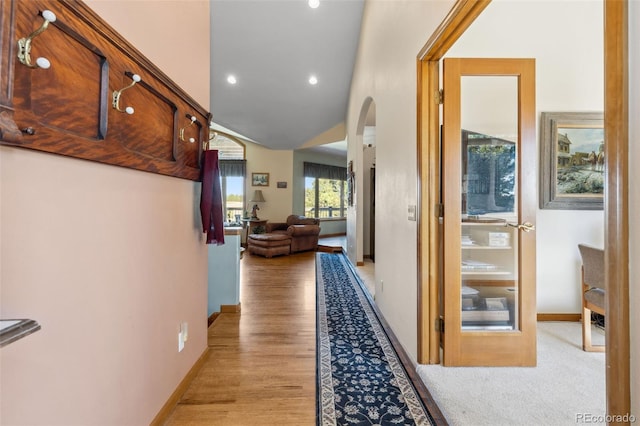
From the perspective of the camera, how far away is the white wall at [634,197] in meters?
0.70

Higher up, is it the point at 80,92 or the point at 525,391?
the point at 80,92

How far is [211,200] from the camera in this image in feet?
6.16

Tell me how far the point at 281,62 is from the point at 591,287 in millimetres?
5231

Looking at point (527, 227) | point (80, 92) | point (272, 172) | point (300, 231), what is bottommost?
point (300, 231)

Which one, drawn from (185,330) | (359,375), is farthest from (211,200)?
(359,375)

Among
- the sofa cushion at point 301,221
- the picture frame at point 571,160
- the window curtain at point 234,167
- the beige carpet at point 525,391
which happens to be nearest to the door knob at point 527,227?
the beige carpet at point 525,391

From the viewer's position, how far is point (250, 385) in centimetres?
181

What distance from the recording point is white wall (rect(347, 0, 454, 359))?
2.04 m

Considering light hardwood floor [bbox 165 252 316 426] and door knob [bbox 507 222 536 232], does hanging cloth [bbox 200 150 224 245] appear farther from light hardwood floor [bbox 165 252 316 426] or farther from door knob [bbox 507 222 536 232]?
door knob [bbox 507 222 536 232]

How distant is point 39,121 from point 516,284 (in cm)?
264

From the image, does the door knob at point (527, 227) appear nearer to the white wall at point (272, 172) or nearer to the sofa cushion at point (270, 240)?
the sofa cushion at point (270, 240)

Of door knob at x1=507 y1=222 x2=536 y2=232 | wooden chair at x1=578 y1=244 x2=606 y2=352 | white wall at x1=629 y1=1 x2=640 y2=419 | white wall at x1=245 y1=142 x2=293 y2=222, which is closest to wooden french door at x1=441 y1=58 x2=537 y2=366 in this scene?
door knob at x1=507 y1=222 x2=536 y2=232

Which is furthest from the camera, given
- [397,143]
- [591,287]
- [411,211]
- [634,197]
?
[397,143]

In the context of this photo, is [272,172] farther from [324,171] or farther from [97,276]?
[97,276]
